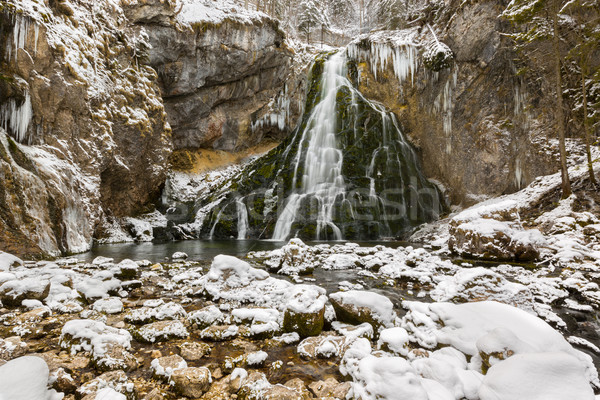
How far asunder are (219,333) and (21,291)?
3.19 m

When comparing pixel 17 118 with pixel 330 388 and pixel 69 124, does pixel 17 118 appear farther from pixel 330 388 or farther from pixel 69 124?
pixel 330 388

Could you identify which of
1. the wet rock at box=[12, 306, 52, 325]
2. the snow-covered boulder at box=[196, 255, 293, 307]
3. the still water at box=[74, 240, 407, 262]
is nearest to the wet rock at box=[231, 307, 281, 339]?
the snow-covered boulder at box=[196, 255, 293, 307]

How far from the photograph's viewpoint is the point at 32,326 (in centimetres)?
340

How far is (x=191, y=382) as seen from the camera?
7.72 feet

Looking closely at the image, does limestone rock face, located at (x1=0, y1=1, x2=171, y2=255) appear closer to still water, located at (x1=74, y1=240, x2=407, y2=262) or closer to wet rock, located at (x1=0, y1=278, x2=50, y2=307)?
still water, located at (x1=74, y1=240, x2=407, y2=262)

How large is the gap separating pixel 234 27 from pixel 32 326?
2201cm

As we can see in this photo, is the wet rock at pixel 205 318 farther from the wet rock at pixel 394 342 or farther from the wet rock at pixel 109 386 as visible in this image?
the wet rock at pixel 394 342

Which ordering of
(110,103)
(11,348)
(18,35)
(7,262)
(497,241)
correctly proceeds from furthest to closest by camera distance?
(110,103)
(18,35)
(497,241)
(7,262)
(11,348)

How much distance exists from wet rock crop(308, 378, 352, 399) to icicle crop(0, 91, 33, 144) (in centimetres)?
1153

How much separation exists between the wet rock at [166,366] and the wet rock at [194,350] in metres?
0.22

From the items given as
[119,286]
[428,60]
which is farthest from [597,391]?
[428,60]

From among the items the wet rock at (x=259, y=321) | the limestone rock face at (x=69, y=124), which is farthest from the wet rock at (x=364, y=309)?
the limestone rock face at (x=69, y=124)

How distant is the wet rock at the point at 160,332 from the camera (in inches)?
128

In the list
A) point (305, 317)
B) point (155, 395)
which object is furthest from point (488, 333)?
point (155, 395)
